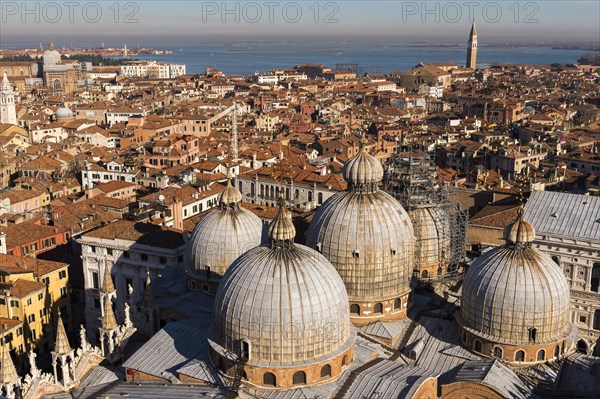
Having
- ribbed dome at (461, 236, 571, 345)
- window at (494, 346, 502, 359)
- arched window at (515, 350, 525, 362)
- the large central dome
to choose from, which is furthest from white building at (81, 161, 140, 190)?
arched window at (515, 350, 525, 362)

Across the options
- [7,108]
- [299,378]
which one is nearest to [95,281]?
[299,378]

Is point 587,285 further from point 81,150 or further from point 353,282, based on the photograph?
point 81,150

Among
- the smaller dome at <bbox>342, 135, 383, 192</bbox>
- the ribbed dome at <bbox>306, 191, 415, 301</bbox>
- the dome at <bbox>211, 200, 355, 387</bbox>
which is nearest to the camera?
the dome at <bbox>211, 200, 355, 387</bbox>

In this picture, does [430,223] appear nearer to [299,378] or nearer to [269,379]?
[299,378]

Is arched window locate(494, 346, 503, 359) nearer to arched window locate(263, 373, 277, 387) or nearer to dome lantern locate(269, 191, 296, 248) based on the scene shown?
arched window locate(263, 373, 277, 387)

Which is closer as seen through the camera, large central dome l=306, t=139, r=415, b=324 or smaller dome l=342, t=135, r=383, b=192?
large central dome l=306, t=139, r=415, b=324

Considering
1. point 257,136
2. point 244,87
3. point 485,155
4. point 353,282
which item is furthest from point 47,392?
point 244,87
